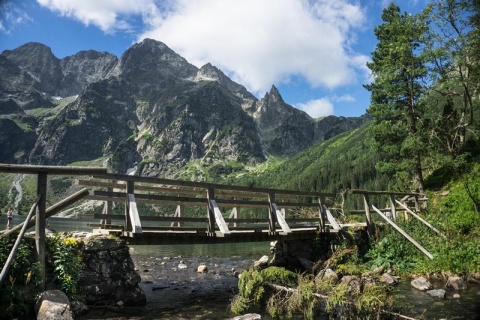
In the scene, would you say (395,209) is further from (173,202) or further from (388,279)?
(173,202)

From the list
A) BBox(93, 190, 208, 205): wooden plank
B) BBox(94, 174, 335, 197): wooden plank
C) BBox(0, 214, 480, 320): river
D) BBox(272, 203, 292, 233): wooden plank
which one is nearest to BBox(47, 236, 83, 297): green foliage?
BBox(0, 214, 480, 320): river

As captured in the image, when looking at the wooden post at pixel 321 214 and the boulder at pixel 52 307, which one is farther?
the wooden post at pixel 321 214

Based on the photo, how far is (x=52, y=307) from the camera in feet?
28.2

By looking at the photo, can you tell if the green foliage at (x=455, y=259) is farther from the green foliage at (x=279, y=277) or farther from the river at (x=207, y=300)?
the green foliage at (x=279, y=277)

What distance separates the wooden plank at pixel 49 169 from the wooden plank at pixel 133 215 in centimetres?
201

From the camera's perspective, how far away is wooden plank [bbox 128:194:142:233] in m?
11.9

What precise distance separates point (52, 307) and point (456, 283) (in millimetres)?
14612

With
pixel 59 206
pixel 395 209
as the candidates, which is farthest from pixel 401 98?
pixel 59 206

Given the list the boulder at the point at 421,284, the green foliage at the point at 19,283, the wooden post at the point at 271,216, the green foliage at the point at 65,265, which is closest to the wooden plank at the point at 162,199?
the wooden post at the point at 271,216

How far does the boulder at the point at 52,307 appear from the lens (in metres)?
8.46

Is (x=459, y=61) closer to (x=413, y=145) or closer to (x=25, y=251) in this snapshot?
(x=413, y=145)

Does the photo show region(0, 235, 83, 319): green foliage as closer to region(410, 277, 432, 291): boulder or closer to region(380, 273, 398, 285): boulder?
region(380, 273, 398, 285): boulder

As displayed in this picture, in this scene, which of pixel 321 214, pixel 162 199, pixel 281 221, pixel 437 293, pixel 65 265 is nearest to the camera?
pixel 65 265

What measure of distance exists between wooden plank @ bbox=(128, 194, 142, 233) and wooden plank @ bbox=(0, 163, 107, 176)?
2.01 m
